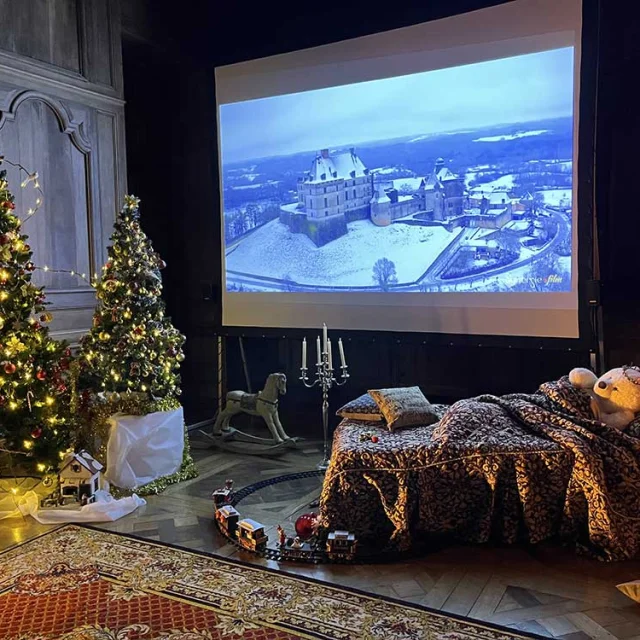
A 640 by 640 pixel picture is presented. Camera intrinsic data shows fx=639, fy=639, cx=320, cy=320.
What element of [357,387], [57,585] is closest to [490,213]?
[357,387]

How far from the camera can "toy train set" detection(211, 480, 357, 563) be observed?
→ 2832 millimetres

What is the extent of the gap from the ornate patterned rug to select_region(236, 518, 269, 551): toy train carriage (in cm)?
16

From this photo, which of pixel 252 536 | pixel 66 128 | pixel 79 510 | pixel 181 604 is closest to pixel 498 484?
pixel 252 536

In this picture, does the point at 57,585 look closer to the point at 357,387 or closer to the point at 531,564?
the point at 531,564

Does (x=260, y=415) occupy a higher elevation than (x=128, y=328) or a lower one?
lower

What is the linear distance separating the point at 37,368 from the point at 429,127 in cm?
304

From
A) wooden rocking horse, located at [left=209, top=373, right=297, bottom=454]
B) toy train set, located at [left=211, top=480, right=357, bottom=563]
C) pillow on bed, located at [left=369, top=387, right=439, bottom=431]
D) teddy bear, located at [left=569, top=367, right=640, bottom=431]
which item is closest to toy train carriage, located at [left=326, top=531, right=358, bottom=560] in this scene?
toy train set, located at [left=211, top=480, right=357, bottom=563]

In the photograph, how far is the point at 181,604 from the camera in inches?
97.0

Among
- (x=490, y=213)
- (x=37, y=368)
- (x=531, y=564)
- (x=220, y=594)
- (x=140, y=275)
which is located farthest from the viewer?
(x=490, y=213)

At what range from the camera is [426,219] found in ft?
15.0

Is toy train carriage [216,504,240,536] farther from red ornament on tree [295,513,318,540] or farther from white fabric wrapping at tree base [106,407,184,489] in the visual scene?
white fabric wrapping at tree base [106,407,184,489]

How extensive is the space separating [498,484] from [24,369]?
264 centimetres

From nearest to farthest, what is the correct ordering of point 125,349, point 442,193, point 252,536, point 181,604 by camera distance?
1. point 181,604
2. point 252,536
3. point 125,349
4. point 442,193

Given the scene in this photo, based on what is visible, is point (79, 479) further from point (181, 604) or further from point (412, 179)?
point (412, 179)
